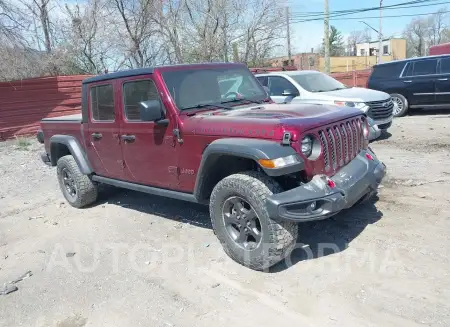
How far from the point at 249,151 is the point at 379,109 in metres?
6.36

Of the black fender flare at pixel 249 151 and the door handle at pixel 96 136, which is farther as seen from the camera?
the door handle at pixel 96 136

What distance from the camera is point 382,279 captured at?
11.2ft

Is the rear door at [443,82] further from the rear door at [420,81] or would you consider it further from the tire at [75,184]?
the tire at [75,184]

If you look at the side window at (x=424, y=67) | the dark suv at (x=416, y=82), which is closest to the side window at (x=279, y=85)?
the dark suv at (x=416, y=82)

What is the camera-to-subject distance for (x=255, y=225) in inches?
147

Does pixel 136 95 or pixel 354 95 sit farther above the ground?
pixel 136 95

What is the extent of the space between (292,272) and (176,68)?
2.47 meters

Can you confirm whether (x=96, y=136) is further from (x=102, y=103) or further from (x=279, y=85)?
(x=279, y=85)

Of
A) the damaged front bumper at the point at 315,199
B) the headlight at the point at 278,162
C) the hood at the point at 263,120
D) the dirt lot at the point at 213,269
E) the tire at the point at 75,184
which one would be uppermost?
the hood at the point at 263,120

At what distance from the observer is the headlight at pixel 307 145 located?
11.7 ft

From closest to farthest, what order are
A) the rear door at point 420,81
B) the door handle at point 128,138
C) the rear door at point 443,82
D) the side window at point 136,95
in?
the side window at point 136,95 → the door handle at point 128,138 → the rear door at point 443,82 → the rear door at point 420,81

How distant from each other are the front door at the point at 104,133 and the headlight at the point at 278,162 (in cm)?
230

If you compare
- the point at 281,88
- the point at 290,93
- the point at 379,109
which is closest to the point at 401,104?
the point at 379,109

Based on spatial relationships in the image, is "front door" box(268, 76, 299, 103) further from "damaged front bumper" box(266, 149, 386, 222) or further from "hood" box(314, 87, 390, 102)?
"damaged front bumper" box(266, 149, 386, 222)
